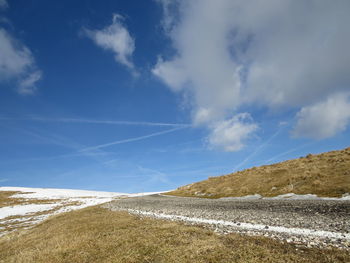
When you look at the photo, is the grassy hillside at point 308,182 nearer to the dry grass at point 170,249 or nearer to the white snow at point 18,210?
the dry grass at point 170,249

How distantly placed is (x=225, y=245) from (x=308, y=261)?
336 centimetres

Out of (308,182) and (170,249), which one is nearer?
(170,249)

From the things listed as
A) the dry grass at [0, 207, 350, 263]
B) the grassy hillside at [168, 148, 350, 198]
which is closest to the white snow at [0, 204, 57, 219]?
the dry grass at [0, 207, 350, 263]

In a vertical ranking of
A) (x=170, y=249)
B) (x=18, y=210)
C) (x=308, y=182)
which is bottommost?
(x=170, y=249)

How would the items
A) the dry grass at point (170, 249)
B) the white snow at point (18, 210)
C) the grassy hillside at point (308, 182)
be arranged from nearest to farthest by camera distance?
the dry grass at point (170, 249) → the grassy hillside at point (308, 182) → the white snow at point (18, 210)

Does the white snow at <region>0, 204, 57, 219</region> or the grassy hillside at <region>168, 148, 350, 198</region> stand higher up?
the grassy hillside at <region>168, 148, 350, 198</region>

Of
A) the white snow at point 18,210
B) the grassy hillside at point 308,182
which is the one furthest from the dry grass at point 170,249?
the white snow at point 18,210

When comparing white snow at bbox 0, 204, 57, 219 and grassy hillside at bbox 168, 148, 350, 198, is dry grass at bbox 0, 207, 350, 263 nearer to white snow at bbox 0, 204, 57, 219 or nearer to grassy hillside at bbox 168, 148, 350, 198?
grassy hillside at bbox 168, 148, 350, 198

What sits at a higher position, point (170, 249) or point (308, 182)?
point (308, 182)

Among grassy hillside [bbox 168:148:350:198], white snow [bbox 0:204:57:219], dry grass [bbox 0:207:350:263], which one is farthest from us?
white snow [bbox 0:204:57:219]

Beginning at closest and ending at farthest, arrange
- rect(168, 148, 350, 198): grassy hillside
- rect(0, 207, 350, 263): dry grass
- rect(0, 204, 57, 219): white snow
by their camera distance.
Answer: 1. rect(0, 207, 350, 263): dry grass
2. rect(168, 148, 350, 198): grassy hillside
3. rect(0, 204, 57, 219): white snow

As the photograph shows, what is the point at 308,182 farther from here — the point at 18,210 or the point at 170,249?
the point at 18,210

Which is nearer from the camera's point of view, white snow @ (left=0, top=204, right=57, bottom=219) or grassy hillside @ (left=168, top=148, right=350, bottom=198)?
grassy hillside @ (left=168, top=148, right=350, bottom=198)

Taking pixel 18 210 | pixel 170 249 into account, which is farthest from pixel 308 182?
pixel 18 210
